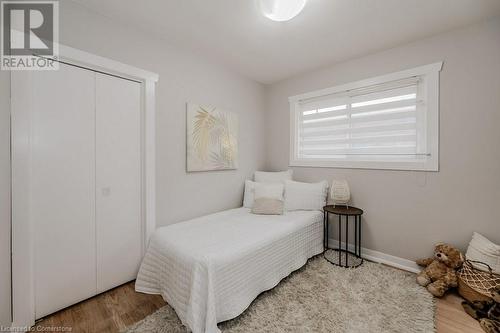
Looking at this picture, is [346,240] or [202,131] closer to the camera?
[346,240]

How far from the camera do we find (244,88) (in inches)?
125

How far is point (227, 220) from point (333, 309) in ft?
4.15

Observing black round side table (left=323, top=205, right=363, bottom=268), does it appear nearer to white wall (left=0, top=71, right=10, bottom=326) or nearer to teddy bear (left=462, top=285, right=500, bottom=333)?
teddy bear (left=462, top=285, right=500, bottom=333)

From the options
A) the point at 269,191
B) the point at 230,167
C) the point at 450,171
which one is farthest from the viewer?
the point at 230,167

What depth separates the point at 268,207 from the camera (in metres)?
2.61

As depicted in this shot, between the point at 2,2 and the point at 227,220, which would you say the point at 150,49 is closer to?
the point at 2,2

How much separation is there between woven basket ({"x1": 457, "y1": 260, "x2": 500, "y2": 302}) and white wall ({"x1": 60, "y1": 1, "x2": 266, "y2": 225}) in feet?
7.91

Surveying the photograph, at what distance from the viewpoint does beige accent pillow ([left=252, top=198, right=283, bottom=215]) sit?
2.59m

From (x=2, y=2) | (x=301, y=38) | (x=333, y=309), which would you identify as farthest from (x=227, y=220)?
(x=2, y=2)

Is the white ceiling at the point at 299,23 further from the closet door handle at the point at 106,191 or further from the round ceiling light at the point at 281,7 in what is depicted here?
the closet door handle at the point at 106,191

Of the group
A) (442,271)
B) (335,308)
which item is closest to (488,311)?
(442,271)

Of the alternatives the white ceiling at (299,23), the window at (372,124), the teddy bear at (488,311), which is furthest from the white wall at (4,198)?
the teddy bear at (488,311)

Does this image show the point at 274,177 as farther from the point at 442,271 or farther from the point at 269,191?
the point at 442,271

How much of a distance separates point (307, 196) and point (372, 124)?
45.8 inches
